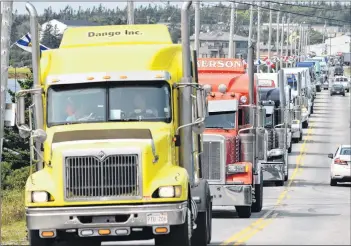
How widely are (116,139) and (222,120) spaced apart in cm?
1147

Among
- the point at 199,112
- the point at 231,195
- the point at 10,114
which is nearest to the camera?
the point at 199,112

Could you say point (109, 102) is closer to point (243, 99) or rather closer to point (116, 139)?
point (116, 139)

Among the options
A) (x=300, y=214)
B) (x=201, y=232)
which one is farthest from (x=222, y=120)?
(x=201, y=232)

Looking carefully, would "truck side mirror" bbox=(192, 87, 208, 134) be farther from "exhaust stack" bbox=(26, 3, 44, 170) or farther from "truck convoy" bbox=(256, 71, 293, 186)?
"truck convoy" bbox=(256, 71, 293, 186)

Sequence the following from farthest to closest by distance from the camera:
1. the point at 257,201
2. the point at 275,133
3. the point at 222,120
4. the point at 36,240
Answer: the point at 275,133 < the point at 257,201 < the point at 222,120 < the point at 36,240

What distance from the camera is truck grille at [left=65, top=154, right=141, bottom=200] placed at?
1661 centimetres

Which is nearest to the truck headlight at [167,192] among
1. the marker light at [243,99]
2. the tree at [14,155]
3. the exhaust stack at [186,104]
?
the exhaust stack at [186,104]

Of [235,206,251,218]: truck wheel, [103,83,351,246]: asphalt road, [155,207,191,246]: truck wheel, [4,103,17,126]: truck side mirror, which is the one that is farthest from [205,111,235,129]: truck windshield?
[155,207,191,246]: truck wheel

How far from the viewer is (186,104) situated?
59.5 ft

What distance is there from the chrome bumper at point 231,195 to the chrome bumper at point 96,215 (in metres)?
10.4

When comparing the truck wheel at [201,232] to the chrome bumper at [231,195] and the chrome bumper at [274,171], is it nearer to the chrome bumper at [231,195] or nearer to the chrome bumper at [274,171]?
the chrome bumper at [231,195]

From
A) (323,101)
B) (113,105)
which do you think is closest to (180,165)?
(113,105)

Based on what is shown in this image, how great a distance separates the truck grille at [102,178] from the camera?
16609 mm

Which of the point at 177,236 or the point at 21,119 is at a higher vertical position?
the point at 21,119
